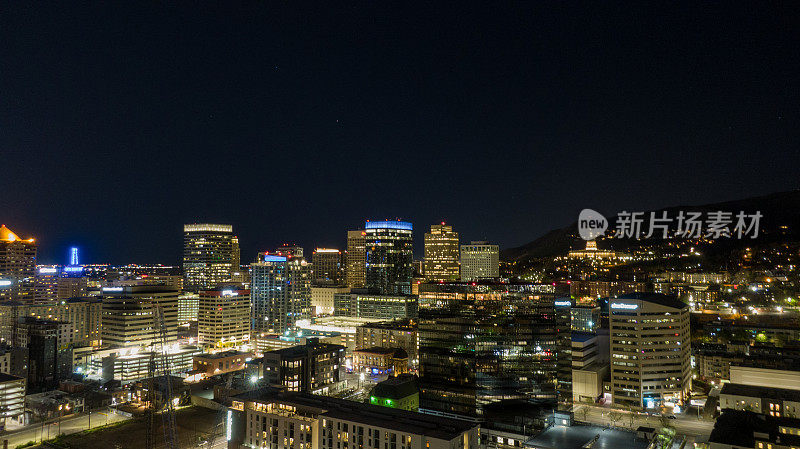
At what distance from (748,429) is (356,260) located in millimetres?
83591

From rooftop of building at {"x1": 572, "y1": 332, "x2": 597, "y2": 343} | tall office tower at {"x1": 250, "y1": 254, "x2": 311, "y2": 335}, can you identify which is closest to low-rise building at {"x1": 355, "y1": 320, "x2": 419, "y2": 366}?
rooftop of building at {"x1": 572, "y1": 332, "x2": 597, "y2": 343}

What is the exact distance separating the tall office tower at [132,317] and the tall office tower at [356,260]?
4808 centimetres

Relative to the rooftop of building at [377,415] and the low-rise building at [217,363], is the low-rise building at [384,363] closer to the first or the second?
the low-rise building at [217,363]

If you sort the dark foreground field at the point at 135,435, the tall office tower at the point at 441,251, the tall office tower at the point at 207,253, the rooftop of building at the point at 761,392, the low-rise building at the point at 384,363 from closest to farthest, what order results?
the dark foreground field at the point at 135,435, the rooftop of building at the point at 761,392, the low-rise building at the point at 384,363, the tall office tower at the point at 441,251, the tall office tower at the point at 207,253

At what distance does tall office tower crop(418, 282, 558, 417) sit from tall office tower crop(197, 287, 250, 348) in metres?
33.8

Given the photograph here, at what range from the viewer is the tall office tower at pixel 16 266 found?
64500 mm

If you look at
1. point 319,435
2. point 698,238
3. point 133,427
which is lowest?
point 133,427

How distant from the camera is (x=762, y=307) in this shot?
5431 cm

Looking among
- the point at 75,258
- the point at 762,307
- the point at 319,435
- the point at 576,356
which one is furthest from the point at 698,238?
the point at 75,258

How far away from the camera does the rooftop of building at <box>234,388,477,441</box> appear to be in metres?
19.2

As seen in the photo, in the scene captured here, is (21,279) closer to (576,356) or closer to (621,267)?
(576,356)

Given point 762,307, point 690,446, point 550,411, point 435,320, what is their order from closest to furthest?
point 690,446 < point 550,411 < point 435,320 < point 762,307

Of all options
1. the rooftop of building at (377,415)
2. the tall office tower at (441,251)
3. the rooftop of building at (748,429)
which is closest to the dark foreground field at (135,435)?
the rooftop of building at (377,415)

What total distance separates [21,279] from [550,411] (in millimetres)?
73442
